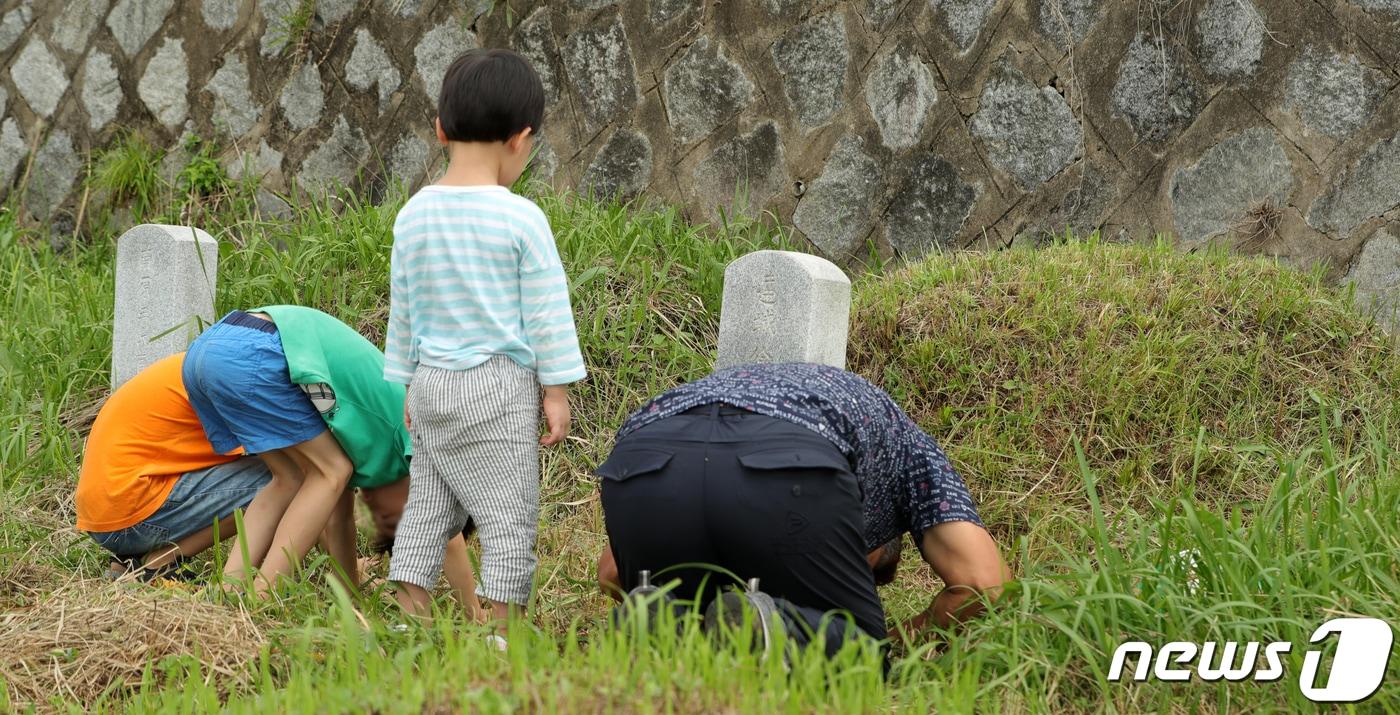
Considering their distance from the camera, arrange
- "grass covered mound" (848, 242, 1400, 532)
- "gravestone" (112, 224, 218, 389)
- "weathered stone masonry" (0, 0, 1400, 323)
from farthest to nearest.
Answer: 1. "weathered stone masonry" (0, 0, 1400, 323)
2. "gravestone" (112, 224, 218, 389)
3. "grass covered mound" (848, 242, 1400, 532)

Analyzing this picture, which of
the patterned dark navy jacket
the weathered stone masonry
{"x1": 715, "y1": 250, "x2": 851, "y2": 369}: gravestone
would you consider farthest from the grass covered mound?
the patterned dark navy jacket

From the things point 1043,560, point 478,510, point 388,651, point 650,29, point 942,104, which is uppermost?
point 650,29

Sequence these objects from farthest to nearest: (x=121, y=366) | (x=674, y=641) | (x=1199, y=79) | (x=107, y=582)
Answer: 1. (x=1199, y=79)
2. (x=121, y=366)
3. (x=107, y=582)
4. (x=674, y=641)

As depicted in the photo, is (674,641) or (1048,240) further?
(1048,240)

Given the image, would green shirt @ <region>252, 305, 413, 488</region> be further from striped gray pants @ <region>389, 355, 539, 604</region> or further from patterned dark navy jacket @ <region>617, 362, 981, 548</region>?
patterned dark navy jacket @ <region>617, 362, 981, 548</region>

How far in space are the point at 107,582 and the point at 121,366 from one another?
1.00m

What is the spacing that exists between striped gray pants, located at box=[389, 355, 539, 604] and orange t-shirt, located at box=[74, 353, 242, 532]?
2.89ft

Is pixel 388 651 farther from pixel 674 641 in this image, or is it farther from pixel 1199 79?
pixel 1199 79

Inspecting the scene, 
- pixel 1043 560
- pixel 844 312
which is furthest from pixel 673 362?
pixel 1043 560

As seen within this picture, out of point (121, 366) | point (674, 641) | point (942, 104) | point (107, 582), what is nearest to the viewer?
point (674, 641)

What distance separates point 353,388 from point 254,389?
227 millimetres

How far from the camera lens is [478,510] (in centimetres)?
274

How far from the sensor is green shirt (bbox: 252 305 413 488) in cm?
307

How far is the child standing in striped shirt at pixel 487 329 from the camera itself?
2.71 meters
